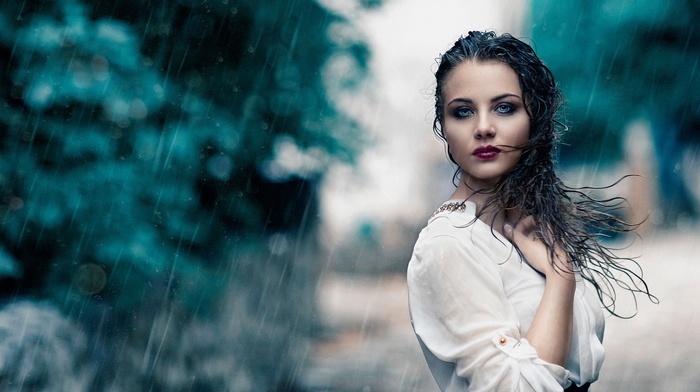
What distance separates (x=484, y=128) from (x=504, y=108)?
0.28 ft

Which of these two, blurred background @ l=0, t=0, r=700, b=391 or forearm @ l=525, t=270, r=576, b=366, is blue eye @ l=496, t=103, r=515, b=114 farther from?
blurred background @ l=0, t=0, r=700, b=391

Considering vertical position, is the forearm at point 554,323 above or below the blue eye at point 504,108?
below

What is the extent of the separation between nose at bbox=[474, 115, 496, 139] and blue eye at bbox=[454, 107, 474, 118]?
0.04 m

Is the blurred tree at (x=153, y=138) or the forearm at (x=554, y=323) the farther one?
the blurred tree at (x=153, y=138)

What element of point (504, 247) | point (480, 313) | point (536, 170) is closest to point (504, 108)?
point (536, 170)

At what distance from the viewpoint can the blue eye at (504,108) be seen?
5.67 feet

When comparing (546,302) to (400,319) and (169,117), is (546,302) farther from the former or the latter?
(400,319)

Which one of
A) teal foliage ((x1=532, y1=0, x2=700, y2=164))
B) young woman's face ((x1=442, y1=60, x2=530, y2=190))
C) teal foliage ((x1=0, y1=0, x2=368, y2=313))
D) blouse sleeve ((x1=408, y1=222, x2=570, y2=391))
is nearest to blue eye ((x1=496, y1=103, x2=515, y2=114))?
young woman's face ((x1=442, y1=60, x2=530, y2=190))

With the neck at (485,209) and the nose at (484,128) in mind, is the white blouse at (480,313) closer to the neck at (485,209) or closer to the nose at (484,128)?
the neck at (485,209)

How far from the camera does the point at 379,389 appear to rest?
8.25 m

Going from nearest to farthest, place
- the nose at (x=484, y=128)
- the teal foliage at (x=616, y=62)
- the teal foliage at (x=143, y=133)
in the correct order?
the nose at (x=484, y=128), the teal foliage at (x=143, y=133), the teal foliage at (x=616, y=62)

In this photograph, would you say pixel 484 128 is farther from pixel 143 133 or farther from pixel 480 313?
pixel 143 133

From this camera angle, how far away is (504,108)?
173 cm


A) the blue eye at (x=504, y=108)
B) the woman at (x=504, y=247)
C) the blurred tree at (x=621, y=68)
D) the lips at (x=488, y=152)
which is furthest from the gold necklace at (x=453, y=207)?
the blurred tree at (x=621, y=68)
